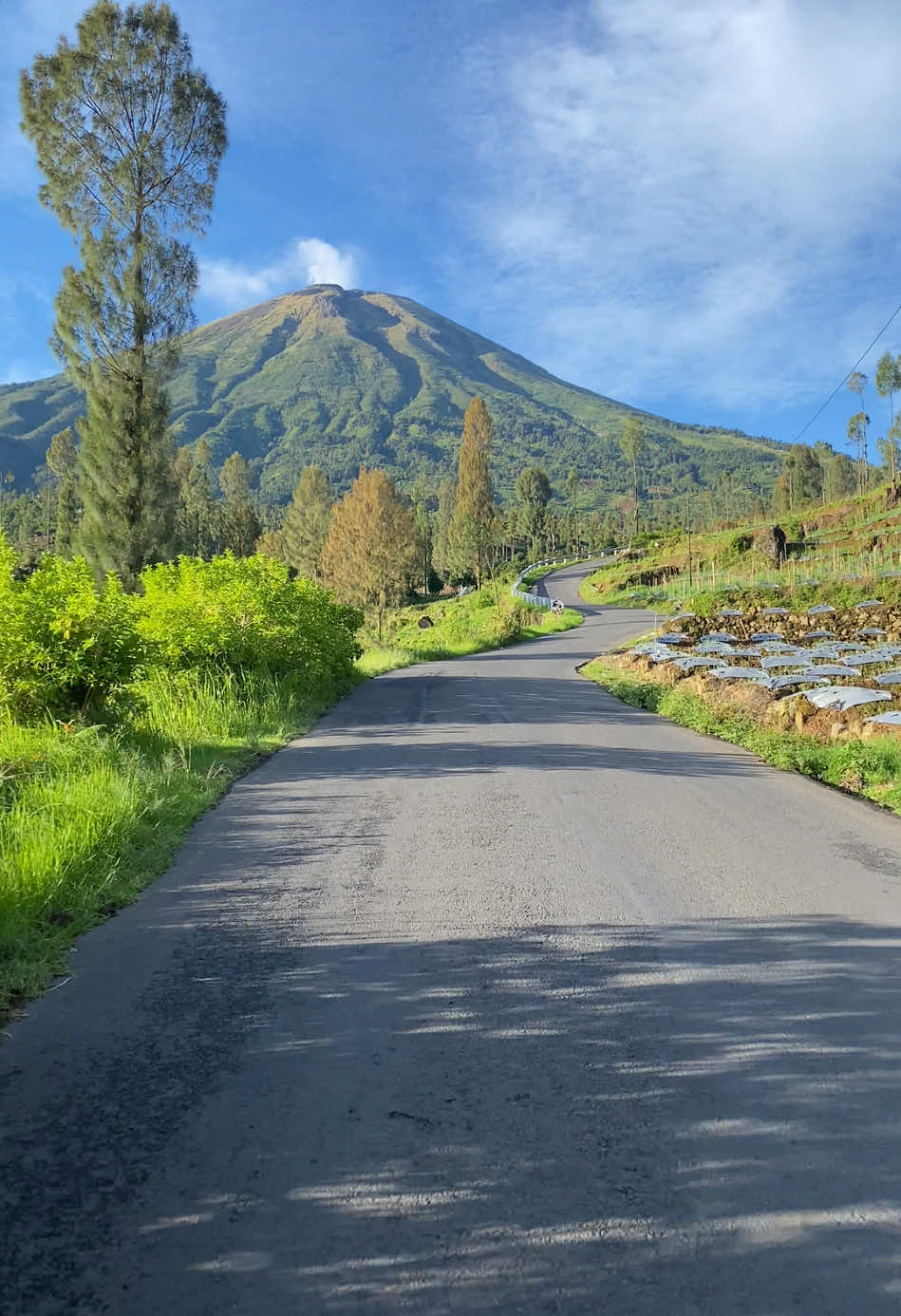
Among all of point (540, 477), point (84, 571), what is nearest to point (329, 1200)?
point (84, 571)

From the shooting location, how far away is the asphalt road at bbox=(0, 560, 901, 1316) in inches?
82.7

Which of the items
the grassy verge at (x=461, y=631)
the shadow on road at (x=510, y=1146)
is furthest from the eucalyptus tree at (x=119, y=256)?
the shadow on road at (x=510, y=1146)

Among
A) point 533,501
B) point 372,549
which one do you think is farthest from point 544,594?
point 533,501

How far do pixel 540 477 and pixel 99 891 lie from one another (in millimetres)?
90899

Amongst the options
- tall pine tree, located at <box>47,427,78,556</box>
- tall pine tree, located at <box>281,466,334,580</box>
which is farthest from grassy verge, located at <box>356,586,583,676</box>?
tall pine tree, located at <box>47,427,78,556</box>

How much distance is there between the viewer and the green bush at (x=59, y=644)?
27.0 feet

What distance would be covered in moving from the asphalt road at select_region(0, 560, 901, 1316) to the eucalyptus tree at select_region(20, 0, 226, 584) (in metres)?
15.5

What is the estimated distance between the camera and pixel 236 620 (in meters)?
12.5

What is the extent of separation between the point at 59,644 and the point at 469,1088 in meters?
6.92

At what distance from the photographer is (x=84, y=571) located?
9328 millimetres

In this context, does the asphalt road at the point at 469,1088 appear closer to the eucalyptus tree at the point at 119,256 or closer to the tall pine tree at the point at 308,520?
the eucalyptus tree at the point at 119,256

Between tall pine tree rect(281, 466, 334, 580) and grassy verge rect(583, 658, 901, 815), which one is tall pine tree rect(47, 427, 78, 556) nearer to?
tall pine tree rect(281, 466, 334, 580)

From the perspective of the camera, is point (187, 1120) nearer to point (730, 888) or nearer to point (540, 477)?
point (730, 888)

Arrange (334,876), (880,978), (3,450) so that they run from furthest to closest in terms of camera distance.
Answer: (3,450), (334,876), (880,978)
